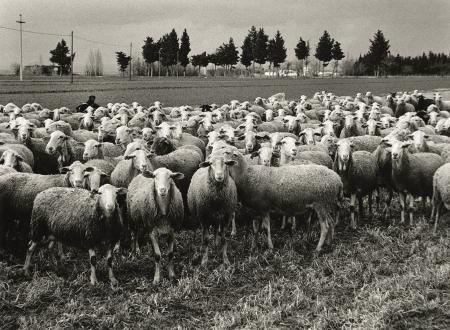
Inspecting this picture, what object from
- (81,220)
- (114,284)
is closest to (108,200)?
(81,220)

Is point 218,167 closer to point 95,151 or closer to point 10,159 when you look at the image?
point 95,151

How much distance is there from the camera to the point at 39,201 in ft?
23.8

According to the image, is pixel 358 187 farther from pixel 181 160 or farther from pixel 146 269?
pixel 146 269

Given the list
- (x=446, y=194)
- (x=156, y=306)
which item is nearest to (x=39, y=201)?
(x=156, y=306)

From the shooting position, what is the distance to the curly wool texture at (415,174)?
9844 millimetres

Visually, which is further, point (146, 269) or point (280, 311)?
point (146, 269)

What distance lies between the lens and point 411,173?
991cm

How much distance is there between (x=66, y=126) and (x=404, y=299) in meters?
10.0

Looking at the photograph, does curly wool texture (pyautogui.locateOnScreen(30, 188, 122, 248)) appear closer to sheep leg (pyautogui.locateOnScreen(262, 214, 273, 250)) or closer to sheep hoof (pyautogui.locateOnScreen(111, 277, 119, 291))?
sheep hoof (pyautogui.locateOnScreen(111, 277, 119, 291))

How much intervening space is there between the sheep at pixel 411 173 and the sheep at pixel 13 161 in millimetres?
6979

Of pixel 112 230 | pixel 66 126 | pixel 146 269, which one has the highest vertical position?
pixel 66 126

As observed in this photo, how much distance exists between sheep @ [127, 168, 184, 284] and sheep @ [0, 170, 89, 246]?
1187mm

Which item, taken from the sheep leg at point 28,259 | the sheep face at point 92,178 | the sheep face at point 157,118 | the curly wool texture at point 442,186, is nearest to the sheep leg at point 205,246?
the sheep face at point 92,178

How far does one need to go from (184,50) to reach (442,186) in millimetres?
89124
